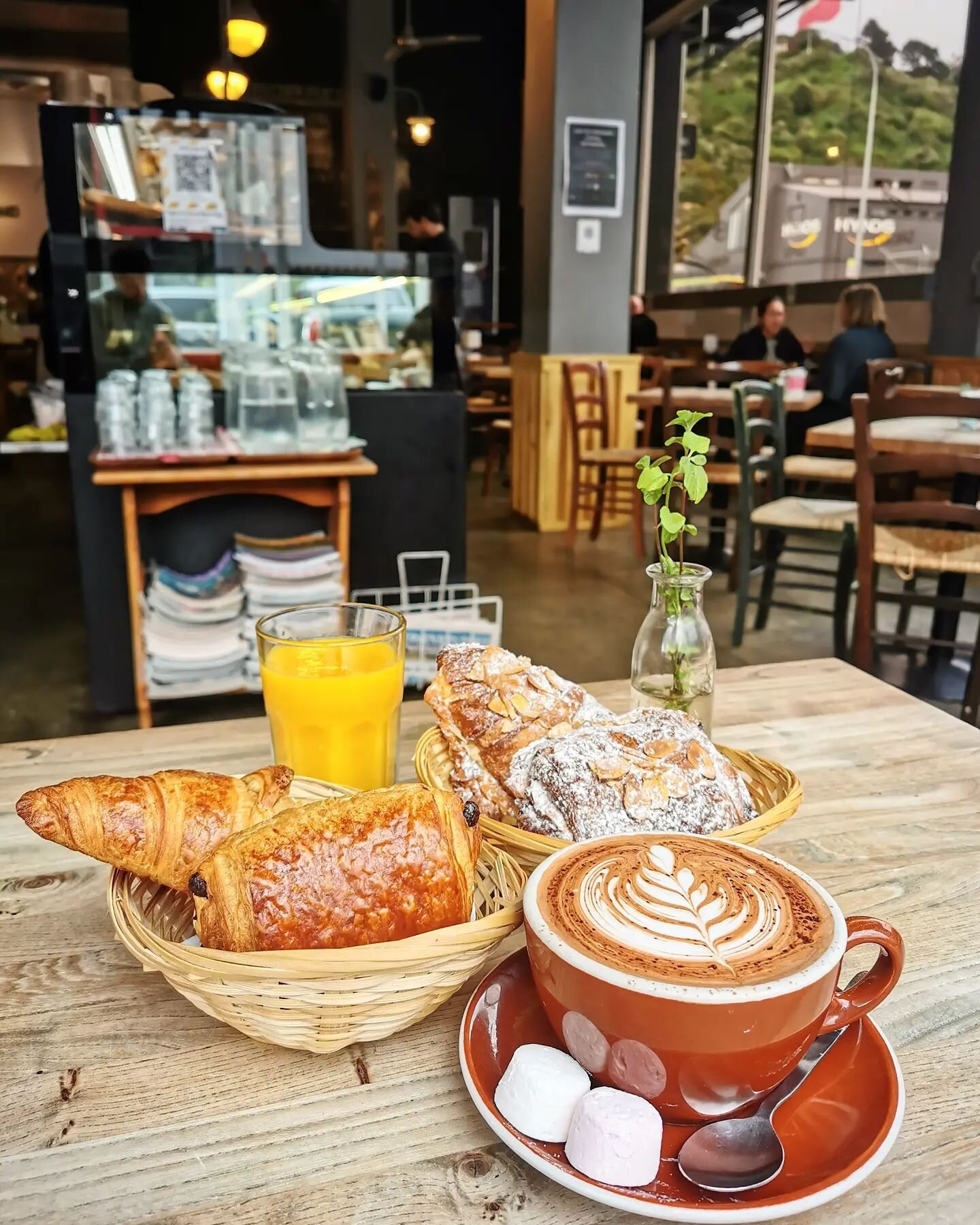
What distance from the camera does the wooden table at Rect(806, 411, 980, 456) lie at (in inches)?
124

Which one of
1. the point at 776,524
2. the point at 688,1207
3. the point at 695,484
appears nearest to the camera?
the point at 688,1207

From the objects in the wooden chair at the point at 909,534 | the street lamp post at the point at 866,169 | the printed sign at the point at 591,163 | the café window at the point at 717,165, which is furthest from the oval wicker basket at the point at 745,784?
the café window at the point at 717,165

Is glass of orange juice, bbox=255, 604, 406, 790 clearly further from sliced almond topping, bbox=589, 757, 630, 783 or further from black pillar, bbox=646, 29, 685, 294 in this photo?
black pillar, bbox=646, 29, 685, 294

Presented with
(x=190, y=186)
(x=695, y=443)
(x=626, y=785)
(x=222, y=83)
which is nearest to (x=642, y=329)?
(x=222, y=83)

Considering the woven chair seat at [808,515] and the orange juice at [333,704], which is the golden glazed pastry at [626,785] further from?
the woven chair seat at [808,515]

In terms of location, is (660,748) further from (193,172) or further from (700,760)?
(193,172)

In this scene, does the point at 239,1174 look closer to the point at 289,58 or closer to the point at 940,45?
the point at 940,45

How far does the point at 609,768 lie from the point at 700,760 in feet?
0.29

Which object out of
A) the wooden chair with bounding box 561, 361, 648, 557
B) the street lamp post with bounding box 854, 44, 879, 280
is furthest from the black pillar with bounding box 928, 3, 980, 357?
the wooden chair with bounding box 561, 361, 648, 557

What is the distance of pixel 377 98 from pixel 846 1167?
26.0 feet

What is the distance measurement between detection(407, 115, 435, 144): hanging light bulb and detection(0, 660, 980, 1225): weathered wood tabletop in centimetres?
979

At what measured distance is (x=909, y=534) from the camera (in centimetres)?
336

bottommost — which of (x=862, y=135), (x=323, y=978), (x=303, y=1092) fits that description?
(x=303, y=1092)

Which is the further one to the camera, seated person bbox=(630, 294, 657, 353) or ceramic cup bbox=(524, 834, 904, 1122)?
seated person bbox=(630, 294, 657, 353)
